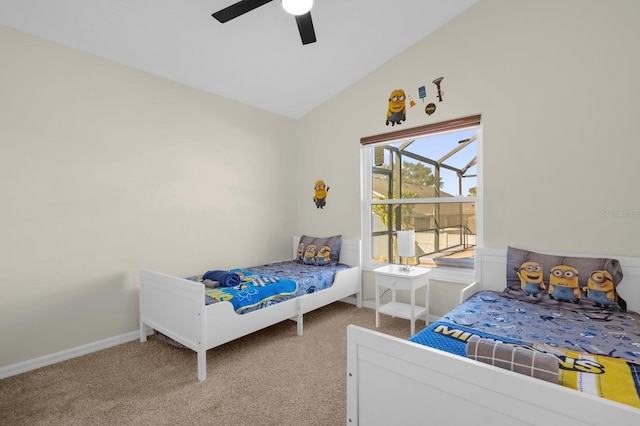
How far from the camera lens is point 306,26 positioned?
2.12m

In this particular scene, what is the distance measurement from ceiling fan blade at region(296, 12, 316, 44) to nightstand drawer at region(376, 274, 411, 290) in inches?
83.6

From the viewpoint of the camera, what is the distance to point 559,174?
2.52 metres

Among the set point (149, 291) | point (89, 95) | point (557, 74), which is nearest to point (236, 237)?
point (149, 291)

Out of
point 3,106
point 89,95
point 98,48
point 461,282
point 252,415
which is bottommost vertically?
point 252,415

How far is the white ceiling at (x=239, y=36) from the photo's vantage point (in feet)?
7.56

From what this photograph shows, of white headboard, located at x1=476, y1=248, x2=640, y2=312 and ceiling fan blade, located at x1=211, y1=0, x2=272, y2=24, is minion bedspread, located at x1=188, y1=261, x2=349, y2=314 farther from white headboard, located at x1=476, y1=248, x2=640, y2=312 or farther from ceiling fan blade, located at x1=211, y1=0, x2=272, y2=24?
ceiling fan blade, located at x1=211, y1=0, x2=272, y2=24

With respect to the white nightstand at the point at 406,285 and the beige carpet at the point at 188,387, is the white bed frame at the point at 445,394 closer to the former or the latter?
the beige carpet at the point at 188,387

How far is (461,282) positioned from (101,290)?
10.6ft

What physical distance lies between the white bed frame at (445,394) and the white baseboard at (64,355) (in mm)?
2363

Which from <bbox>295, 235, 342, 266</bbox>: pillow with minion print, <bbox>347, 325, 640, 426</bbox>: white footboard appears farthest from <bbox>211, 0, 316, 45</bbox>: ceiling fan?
<bbox>295, 235, 342, 266</bbox>: pillow with minion print

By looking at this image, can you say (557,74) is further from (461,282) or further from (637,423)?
(637,423)

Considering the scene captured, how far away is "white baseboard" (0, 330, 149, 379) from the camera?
224 centimetres

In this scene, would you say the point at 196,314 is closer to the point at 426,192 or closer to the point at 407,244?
the point at 407,244

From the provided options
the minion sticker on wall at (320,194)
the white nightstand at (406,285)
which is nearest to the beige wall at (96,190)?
the minion sticker on wall at (320,194)
